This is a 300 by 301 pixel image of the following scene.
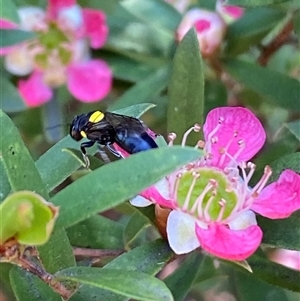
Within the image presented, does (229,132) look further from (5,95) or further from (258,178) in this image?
(5,95)

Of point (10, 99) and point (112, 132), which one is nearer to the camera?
point (112, 132)

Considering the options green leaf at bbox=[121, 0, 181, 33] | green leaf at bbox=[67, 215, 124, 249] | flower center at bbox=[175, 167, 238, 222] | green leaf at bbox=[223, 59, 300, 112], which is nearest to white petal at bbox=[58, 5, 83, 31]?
green leaf at bbox=[121, 0, 181, 33]

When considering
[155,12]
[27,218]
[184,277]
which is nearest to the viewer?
[27,218]

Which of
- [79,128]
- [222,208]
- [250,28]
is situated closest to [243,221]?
[222,208]

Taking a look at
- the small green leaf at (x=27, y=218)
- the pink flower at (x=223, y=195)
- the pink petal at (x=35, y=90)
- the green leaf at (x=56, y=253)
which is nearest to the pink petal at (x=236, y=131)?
the pink flower at (x=223, y=195)

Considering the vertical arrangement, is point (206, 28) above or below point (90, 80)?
above

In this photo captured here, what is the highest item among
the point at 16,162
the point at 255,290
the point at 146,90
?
the point at 16,162

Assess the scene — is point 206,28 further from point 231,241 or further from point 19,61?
point 231,241

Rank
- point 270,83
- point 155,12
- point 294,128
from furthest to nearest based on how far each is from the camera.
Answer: point 155,12
point 270,83
point 294,128
